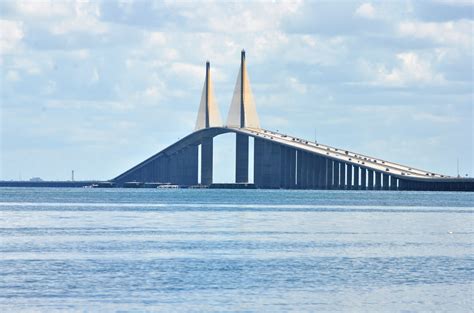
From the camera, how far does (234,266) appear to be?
141 feet

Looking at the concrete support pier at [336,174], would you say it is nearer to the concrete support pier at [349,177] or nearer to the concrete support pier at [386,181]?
the concrete support pier at [349,177]

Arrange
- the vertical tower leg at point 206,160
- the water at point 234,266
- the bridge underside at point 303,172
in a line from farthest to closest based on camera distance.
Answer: the vertical tower leg at point 206,160 < the bridge underside at point 303,172 < the water at point 234,266

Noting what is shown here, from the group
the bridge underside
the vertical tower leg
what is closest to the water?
the bridge underside

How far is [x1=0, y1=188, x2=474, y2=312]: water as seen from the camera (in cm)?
3341

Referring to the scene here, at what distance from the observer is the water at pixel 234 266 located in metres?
33.4

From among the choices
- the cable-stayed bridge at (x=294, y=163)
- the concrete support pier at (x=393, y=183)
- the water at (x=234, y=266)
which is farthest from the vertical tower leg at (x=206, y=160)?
the water at (x=234, y=266)

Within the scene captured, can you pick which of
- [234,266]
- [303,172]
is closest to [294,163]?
[303,172]

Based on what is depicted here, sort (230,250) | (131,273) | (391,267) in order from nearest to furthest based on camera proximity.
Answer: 1. (131,273)
2. (391,267)
3. (230,250)

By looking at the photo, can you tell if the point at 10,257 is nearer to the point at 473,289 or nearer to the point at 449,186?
the point at 473,289

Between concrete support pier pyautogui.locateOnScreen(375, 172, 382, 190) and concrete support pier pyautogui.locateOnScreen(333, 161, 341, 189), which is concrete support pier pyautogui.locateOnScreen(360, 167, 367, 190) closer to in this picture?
concrete support pier pyautogui.locateOnScreen(375, 172, 382, 190)

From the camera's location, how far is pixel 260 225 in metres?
70.2

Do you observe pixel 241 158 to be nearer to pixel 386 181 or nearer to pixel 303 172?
pixel 303 172

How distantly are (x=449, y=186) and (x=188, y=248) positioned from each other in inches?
4793

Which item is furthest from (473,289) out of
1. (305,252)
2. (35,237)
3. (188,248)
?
(35,237)
